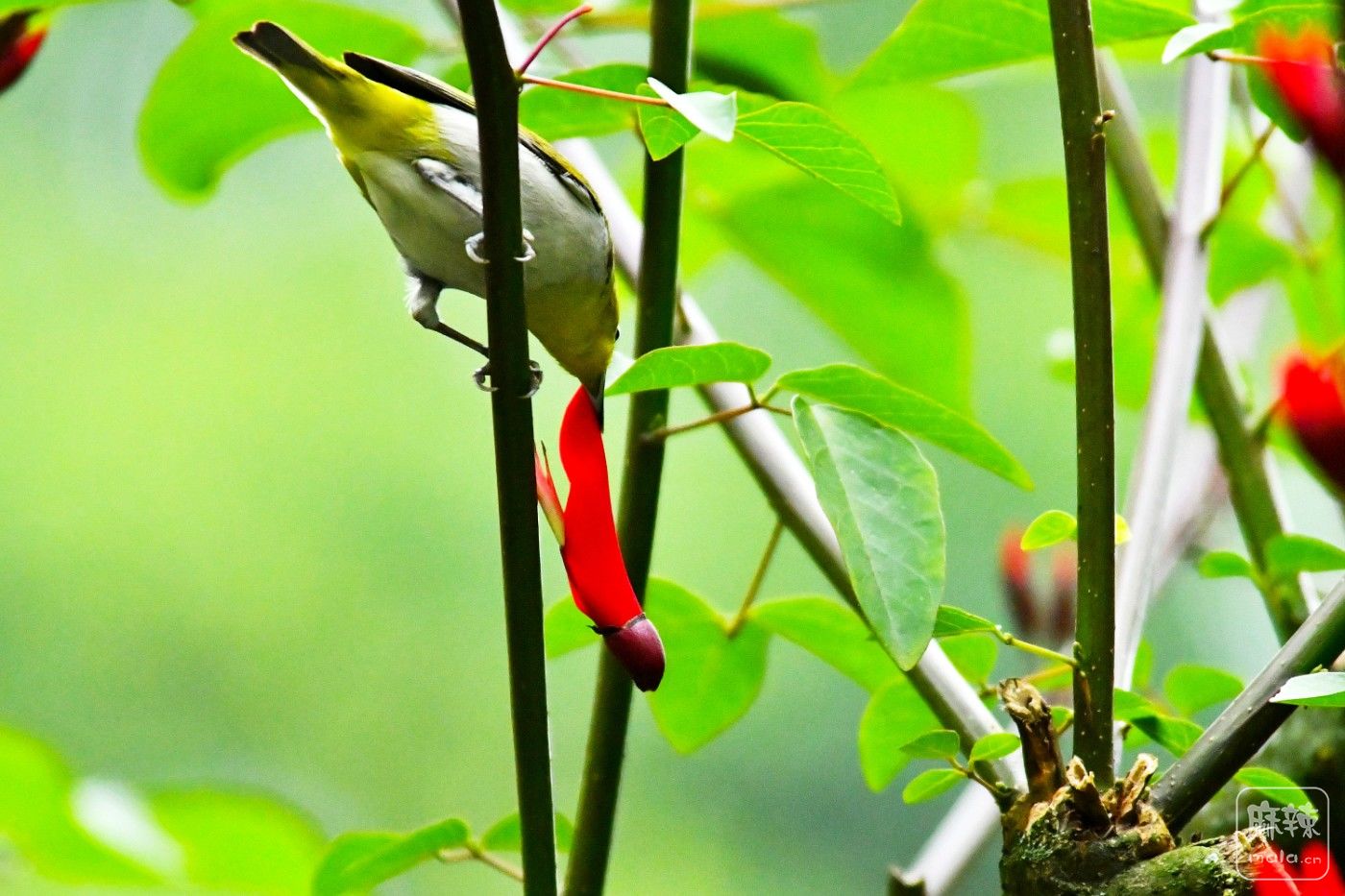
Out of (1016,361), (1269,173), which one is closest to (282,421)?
(1016,361)

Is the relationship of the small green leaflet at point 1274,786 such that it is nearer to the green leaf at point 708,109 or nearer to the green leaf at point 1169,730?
the green leaf at point 1169,730

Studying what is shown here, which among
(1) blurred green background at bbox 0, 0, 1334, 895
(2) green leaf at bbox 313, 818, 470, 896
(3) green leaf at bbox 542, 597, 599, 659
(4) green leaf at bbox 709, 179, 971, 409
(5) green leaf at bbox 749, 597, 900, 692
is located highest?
(1) blurred green background at bbox 0, 0, 1334, 895

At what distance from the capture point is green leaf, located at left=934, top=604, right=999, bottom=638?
0.74 metres

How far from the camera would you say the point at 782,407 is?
2.87 ft

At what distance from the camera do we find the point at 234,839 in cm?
111

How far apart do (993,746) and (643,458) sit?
309 mm

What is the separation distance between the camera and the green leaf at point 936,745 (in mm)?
762

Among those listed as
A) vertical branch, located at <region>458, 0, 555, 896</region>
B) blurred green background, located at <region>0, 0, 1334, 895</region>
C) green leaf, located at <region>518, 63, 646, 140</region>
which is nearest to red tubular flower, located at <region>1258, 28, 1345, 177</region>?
vertical branch, located at <region>458, 0, 555, 896</region>

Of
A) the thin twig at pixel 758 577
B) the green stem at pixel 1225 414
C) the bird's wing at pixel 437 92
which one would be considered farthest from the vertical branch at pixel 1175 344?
the bird's wing at pixel 437 92

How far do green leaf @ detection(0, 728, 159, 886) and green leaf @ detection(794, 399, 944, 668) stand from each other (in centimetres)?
64

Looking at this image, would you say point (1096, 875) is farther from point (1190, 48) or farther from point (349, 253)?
point (349, 253)

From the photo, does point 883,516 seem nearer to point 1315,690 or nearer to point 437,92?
point 1315,690

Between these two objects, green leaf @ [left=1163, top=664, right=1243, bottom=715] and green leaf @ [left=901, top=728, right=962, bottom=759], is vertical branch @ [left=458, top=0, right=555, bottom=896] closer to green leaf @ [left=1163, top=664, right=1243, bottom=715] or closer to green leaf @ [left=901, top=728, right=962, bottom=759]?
green leaf @ [left=901, top=728, right=962, bottom=759]

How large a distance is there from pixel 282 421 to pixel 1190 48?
19.7 feet
